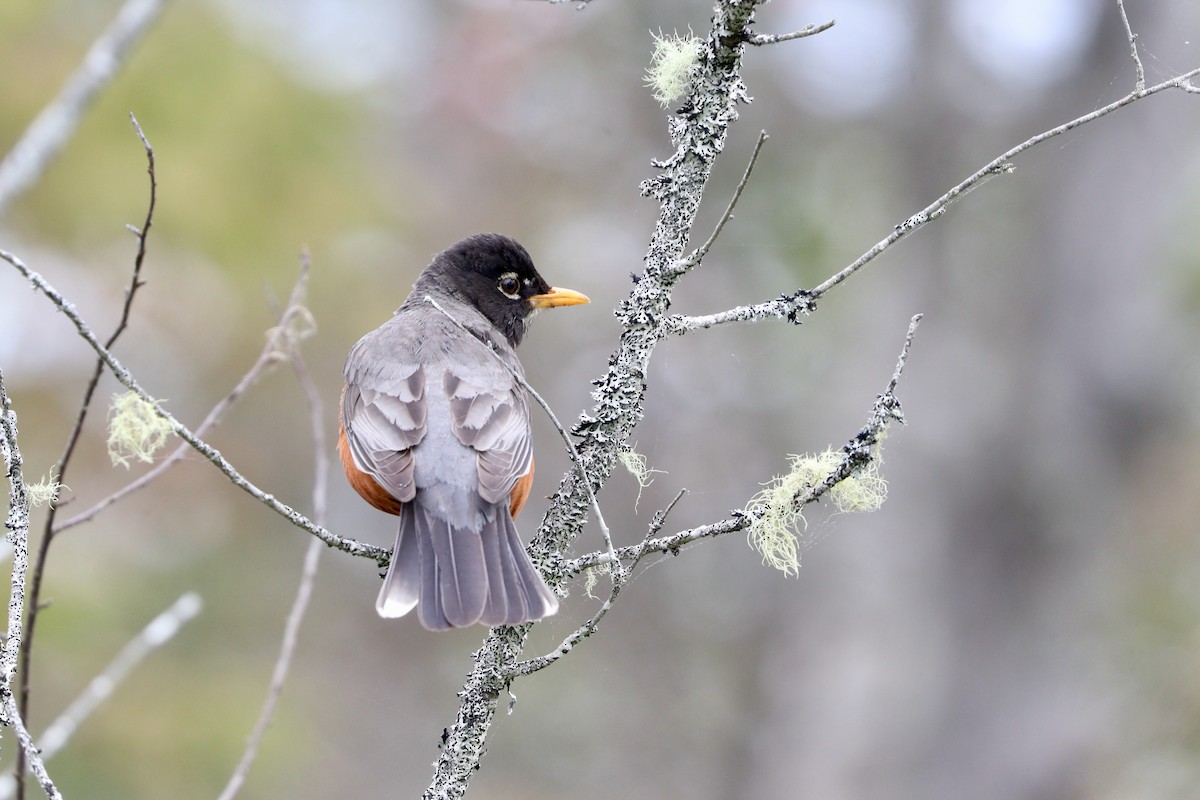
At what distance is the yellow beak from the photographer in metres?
5.23

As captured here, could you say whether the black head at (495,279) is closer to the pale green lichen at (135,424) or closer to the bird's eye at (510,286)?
the bird's eye at (510,286)

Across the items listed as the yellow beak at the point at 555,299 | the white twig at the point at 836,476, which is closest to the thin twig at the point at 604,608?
the white twig at the point at 836,476

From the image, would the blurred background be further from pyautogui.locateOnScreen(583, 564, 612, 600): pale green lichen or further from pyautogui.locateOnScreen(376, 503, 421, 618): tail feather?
pyautogui.locateOnScreen(583, 564, 612, 600): pale green lichen

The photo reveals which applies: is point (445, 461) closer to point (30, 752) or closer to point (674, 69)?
point (674, 69)

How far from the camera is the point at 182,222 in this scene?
6746 millimetres

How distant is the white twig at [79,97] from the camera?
2.46 meters

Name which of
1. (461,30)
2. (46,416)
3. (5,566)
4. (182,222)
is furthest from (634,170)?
(5,566)

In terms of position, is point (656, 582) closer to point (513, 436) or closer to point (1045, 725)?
point (1045, 725)

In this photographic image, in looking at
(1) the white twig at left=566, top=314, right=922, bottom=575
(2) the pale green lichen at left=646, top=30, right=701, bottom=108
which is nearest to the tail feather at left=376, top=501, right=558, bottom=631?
(1) the white twig at left=566, top=314, right=922, bottom=575

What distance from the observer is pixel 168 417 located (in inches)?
105

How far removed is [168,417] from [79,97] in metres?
0.70

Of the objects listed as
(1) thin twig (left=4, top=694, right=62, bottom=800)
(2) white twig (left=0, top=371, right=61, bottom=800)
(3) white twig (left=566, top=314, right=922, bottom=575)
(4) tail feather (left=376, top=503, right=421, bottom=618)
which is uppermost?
(4) tail feather (left=376, top=503, right=421, bottom=618)

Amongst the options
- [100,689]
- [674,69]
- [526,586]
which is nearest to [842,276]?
[674,69]

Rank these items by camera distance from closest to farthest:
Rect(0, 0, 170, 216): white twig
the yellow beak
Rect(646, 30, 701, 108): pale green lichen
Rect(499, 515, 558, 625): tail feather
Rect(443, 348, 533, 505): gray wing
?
Rect(0, 0, 170, 216): white twig → Rect(499, 515, 558, 625): tail feather → Rect(646, 30, 701, 108): pale green lichen → Rect(443, 348, 533, 505): gray wing → the yellow beak
